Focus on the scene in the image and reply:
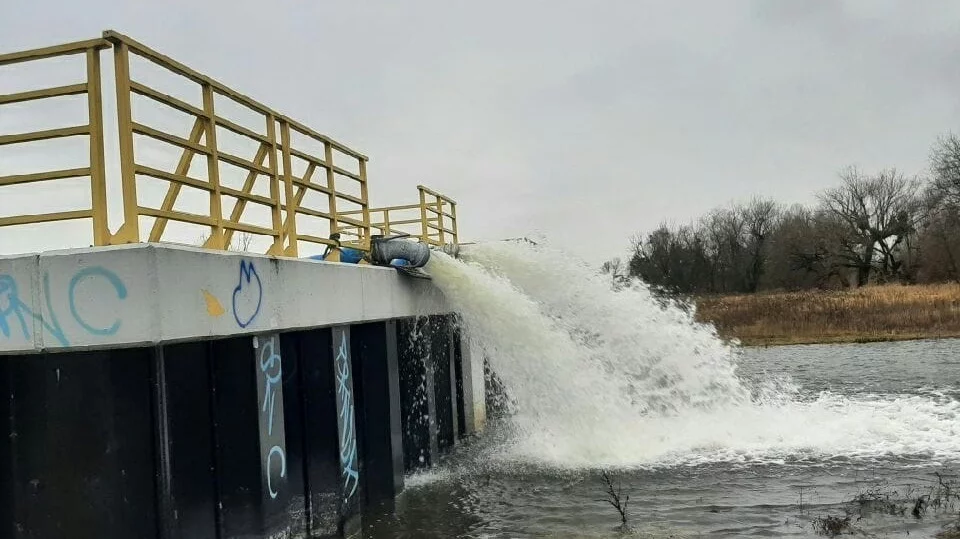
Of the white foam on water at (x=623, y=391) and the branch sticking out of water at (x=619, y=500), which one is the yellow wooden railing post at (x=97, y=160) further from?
the white foam on water at (x=623, y=391)

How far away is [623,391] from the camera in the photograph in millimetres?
12961

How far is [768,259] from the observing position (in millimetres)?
73875

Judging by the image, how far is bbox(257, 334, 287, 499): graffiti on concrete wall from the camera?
6.48 meters

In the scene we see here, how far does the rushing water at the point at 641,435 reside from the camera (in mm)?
8359

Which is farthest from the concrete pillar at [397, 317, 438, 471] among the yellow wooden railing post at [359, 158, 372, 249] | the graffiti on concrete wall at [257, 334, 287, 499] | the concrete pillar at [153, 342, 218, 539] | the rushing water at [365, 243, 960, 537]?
the concrete pillar at [153, 342, 218, 539]

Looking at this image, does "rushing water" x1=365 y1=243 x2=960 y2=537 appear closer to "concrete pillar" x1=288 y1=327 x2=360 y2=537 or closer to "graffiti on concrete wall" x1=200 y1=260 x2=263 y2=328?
"concrete pillar" x1=288 y1=327 x2=360 y2=537

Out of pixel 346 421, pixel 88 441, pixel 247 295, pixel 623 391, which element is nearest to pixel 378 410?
pixel 346 421

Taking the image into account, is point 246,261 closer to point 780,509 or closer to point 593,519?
point 593,519

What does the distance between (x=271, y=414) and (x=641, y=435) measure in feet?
23.7

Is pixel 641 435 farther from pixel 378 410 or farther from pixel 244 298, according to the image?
pixel 244 298

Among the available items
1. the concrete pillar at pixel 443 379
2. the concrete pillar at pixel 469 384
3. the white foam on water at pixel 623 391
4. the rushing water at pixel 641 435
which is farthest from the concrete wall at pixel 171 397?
the concrete pillar at pixel 469 384

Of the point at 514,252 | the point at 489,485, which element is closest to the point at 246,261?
the point at 489,485

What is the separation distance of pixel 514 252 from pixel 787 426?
527 centimetres

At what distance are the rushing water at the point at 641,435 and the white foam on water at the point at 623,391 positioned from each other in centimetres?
3
